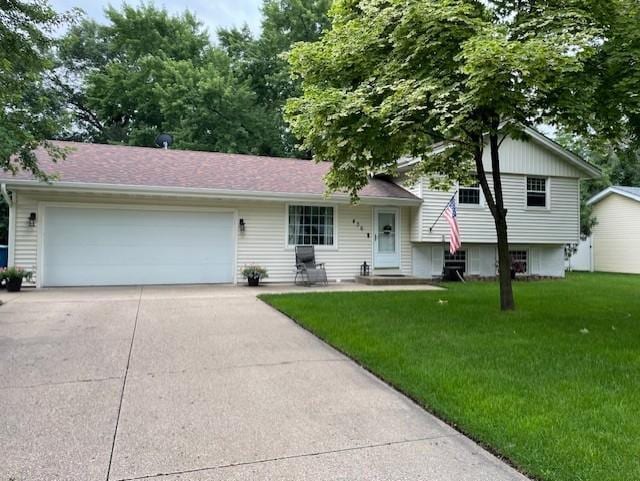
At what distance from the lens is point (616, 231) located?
65.1 feet

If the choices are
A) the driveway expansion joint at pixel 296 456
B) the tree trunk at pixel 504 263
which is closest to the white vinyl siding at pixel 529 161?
the tree trunk at pixel 504 263

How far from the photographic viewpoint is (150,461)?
105 inches

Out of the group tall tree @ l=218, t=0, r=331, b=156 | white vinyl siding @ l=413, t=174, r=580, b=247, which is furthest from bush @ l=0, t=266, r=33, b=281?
tall tree @ l=218, t=0, r=331, b=156

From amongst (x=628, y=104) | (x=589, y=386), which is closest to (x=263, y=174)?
(x=628, y=104)

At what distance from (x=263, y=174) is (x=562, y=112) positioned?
8.32m

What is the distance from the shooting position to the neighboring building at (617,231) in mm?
18906

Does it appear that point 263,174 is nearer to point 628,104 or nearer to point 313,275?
point 313,275

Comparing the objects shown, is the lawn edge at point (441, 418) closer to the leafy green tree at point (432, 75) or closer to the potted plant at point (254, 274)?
the leafy green tree at point (432, 75)

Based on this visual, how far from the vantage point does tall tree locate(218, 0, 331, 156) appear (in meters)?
24.3

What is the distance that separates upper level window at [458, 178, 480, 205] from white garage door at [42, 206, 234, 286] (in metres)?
6.96

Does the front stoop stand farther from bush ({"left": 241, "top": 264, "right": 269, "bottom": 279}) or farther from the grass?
the grass

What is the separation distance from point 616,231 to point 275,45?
19163 mm

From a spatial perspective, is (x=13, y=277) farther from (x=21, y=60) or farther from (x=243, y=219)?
(x=21, y=60)

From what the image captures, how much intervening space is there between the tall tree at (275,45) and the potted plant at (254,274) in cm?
1320
